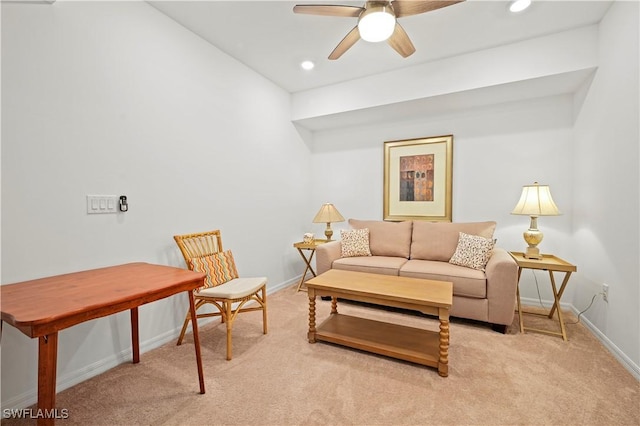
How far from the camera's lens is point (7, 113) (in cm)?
156

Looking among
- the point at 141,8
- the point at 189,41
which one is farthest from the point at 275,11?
the point at 141,8

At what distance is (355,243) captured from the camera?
11.5 feet

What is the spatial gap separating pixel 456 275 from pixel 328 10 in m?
2.41

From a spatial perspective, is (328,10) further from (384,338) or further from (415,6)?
(384,338)

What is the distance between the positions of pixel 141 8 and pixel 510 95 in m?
3.64

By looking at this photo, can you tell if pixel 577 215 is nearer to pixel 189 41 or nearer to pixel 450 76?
pixel 450 76

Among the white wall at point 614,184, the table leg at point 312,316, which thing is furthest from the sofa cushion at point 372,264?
the white wall at point 614,184

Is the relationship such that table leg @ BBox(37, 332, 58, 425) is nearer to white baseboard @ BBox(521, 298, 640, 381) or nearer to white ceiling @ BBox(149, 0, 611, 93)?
white ceiling @ BBox(149, 0, 611, 93)

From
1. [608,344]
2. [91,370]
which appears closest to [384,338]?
[608,344]

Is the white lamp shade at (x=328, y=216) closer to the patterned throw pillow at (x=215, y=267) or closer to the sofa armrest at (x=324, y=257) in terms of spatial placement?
the sofa armrest at (x=324, y=257)

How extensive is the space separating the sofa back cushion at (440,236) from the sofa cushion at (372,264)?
0.25 metres

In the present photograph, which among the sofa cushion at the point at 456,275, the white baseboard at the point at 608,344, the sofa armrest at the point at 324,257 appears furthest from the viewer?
the sofa armrest at the point at 324,257

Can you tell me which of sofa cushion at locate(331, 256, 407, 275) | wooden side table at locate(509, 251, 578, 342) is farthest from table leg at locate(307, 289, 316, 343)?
wooden side table at locate(509, 251, 578, 342)

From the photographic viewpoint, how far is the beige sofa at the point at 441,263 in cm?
247
